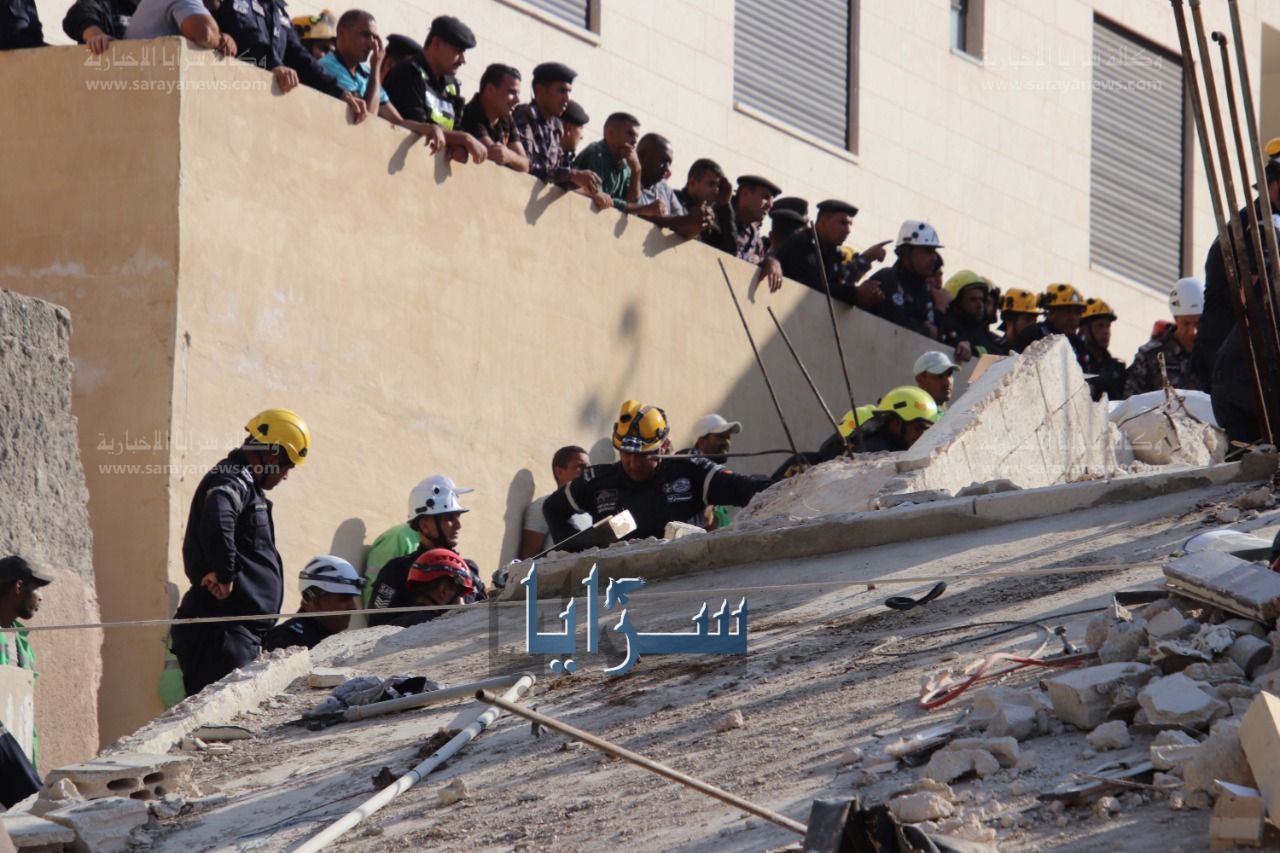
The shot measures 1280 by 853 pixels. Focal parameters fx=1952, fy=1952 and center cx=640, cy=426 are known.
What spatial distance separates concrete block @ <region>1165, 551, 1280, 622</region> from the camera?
486 cm

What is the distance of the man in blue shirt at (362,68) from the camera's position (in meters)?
10.9

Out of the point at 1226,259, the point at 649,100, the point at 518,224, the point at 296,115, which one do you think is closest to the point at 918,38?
the point at 649,100

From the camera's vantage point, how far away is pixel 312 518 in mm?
10367

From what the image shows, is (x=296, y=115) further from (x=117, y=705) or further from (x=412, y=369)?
(x=117, y=705)

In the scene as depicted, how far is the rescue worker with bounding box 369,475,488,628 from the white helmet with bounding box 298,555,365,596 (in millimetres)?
113

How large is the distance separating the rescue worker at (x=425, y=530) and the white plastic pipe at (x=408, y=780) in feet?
10.2

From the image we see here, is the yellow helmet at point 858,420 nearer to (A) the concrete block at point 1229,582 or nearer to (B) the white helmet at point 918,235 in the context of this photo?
(B) the white helmet at point 918,235

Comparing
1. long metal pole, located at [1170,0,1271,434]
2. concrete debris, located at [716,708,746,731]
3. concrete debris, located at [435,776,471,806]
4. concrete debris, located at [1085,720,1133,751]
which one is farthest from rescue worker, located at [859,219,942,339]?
concrete debris, located at [1085,720,1133,751]

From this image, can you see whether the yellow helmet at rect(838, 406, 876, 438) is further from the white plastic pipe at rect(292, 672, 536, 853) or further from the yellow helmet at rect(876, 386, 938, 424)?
the white plastic pipe at rect(292, 672, 536, 853)

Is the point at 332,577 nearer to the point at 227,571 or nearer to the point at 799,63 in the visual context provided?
the point at 227,571

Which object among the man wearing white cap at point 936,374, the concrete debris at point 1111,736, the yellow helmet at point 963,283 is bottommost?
the concrete debris at point 1111,736

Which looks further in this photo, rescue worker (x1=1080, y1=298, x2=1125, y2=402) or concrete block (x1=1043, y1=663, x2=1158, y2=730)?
rescue worker (x1=1080, y1=298, x2=1125, y2=402)

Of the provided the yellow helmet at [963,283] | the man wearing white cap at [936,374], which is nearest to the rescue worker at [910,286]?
the yellow helmet at [963,283]

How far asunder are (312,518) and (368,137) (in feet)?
7.20
